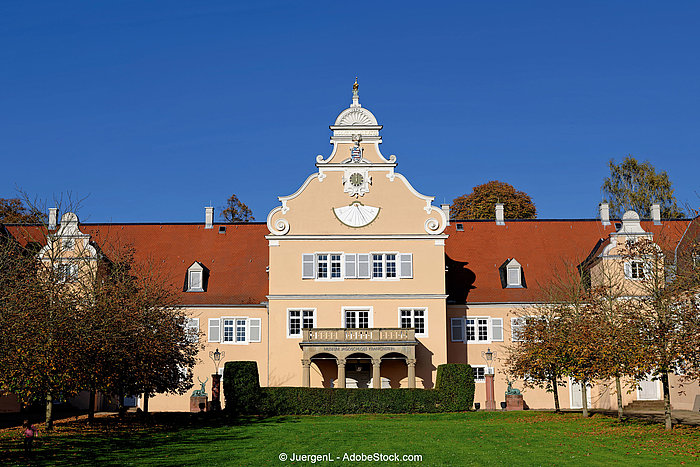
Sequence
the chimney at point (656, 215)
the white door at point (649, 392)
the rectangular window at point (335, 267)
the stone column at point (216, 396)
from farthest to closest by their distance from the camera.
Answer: the chimney at point (656, 215), the rectangular window at point (335, 267), the white door at point (649, 392), the stone column at point (216, 396)

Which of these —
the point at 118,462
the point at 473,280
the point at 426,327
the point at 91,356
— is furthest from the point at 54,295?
the point at 473,280

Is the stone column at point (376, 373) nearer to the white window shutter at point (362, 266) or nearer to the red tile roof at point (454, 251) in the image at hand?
the white window shutter at point (362, 266)

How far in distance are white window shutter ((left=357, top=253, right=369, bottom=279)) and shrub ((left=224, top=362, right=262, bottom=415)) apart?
30.3 ft

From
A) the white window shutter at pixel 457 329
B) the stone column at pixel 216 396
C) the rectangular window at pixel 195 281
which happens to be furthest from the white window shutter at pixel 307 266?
the white window shutter at pixel 457 329

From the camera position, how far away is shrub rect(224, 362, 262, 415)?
33.2 metres

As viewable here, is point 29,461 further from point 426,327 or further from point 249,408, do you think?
point 426,327

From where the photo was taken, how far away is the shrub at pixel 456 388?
113 feet

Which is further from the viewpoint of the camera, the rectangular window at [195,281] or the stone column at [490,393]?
the rectangular window at [195,281]

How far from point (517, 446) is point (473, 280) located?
21.7 metres

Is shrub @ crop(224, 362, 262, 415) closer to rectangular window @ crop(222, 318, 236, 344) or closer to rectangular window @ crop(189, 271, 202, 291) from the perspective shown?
rectangular window @ crop(222, 318, 236, 344)

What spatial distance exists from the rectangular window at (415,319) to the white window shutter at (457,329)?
2546 mm

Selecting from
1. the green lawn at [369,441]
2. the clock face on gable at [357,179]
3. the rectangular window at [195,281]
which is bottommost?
the green lawn at [369,441]

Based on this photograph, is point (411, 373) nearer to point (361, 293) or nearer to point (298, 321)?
point (361, 293)

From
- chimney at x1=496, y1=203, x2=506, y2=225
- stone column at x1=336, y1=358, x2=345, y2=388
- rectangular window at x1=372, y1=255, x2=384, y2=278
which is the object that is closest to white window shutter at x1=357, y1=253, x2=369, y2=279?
rectangular window at x1=372, y1=255, x2=384, y2=278
